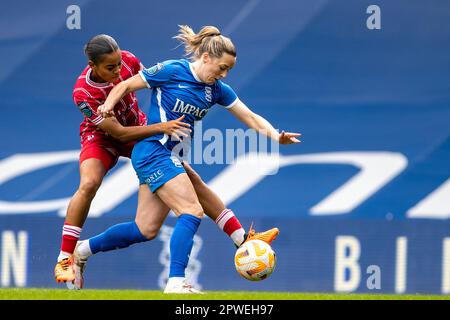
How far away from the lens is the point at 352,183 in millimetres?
9820

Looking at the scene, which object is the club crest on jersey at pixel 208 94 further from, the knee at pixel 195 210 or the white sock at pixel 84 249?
the white sock at pixel 84 249

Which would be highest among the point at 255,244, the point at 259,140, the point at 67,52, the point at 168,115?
the point at 67,52

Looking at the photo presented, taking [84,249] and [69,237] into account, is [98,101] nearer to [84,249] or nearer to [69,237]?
[69,237]

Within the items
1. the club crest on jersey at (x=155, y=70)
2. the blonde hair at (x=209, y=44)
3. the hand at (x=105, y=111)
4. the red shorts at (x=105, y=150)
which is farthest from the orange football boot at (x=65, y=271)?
the blonde hair at (x=209, y=44)

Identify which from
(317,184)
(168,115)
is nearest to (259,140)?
(317,184)

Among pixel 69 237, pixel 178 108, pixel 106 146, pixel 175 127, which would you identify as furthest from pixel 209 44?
pixel 69 237

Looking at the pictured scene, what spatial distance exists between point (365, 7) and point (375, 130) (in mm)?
1161

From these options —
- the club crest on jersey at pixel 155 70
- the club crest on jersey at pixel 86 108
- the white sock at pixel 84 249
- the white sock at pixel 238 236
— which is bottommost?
the white sock at pixel 84 249

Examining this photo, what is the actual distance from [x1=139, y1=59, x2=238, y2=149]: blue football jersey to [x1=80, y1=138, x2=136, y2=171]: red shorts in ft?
2.02

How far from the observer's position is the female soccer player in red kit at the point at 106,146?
7.04 metres

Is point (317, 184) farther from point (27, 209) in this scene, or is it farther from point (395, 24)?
point (27, 209)

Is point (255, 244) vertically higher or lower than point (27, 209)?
lower

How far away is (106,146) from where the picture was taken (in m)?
7.43

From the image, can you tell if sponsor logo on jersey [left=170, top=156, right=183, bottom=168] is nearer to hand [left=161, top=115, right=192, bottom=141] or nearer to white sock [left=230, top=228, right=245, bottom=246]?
hand [left=161, top=115, right=192, bottom=141]
